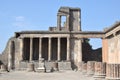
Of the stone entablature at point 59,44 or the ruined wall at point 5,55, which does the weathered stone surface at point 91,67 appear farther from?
the ruined wall at point 5,55

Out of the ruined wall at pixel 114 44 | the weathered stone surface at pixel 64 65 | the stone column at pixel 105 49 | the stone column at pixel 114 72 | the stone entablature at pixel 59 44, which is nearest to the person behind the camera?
the stone column at pixel 114 72

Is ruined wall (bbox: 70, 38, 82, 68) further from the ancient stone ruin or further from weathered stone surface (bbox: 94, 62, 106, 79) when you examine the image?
weathered stone surface (bbox: 94, 62, 106, 79)

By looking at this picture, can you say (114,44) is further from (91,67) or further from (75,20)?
(91,67)

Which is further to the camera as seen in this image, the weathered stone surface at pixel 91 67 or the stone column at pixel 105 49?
the stone column at pixel 105 49

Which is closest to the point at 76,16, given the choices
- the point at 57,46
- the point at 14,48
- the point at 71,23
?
the point at 71,23

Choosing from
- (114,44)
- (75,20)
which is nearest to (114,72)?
(114,44)

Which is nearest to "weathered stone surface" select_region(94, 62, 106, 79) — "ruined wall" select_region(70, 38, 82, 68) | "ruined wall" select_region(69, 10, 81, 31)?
"ruined wall" select_region(70, 38, 82, 68)

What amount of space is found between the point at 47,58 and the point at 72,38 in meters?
5.28

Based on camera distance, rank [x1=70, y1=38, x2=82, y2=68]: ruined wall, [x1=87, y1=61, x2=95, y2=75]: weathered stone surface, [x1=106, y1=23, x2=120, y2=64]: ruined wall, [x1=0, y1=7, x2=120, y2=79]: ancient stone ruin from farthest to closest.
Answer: [x1=70, y1=38, x2=82, y2=68]: ruined wall, [x1=0, y1=7, x2=120, y2=79]: ancient stone ruin, [x1=106, y1=23, x2=120, y2=64]: ruined wall, [x1=87, y1=61, x2=95, y2=75]: weathered stone surface

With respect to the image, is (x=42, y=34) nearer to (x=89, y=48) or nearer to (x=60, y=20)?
(x=60, y=20)

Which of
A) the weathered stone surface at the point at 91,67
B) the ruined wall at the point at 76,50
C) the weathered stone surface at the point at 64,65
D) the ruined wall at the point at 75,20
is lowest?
the weathered stone surface at the point at 64,65

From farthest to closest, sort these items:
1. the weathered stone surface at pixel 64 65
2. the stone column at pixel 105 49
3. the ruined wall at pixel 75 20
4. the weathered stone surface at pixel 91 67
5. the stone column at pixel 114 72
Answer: the ruined wall at pixel 75 20 → the stone column at pixel 105 49 → the weathered stone surface at pixel 64 65 → the weathered stone surface at pixel 91 67 → the stone column at pixel 114 72

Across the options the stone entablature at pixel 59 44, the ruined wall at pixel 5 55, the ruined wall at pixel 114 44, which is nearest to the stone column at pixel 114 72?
the ruined wall at pixel 114 44

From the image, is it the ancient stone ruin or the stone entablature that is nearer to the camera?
the ancient stone ruin
